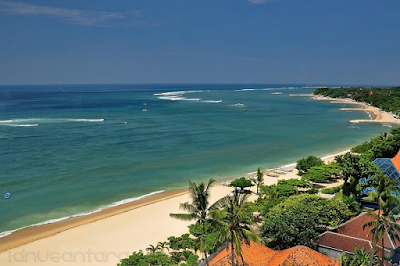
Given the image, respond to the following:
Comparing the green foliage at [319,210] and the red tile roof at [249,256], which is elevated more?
the green foliage at [319,210]

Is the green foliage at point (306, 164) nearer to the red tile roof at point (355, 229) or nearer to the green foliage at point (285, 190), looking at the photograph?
the green foliage at point (285, 190)

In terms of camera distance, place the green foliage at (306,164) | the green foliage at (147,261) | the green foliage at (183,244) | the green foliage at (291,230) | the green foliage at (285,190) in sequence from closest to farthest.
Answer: the green foliage at (147,261) < the green foliage at (291,230) < the green foliage at (183,244) < the green foliage at (285,190) < the green foliage at (306,164)

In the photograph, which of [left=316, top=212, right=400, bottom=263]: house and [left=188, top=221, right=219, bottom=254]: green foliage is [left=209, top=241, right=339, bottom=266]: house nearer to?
[left=188, top=221, right=219, bottom=254]: green foliage

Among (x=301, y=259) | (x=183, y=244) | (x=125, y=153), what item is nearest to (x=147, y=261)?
(x=183, y=244)

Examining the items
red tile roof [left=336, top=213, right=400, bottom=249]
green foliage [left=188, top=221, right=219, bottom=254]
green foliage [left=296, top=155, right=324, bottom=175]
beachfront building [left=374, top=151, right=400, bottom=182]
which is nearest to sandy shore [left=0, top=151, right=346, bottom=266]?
green foliage [left=188, top=221, right=219, bottom=254]

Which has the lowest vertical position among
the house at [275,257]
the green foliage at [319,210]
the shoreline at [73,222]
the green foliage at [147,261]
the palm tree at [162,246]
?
the shoreline at [73,222]

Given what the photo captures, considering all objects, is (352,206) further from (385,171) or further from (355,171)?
(385,171)

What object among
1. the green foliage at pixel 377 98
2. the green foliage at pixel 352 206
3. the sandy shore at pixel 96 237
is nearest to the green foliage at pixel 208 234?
the sandy shore at pixel 96 237
